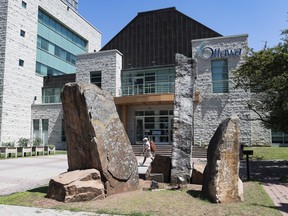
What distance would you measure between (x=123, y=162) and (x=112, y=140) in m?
0.71

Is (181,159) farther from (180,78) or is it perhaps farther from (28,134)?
(28,134)

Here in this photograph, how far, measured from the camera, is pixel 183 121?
932 cm

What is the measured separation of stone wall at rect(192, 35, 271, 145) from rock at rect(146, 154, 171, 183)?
15.9m

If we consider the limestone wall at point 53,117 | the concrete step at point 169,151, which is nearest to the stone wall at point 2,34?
the limestone wall at point 53,117

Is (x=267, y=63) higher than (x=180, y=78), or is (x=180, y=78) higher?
(x=267, y=63)

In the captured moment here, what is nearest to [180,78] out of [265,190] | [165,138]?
[265,190]

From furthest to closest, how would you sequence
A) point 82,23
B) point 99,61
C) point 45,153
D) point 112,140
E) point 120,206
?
point 82,23, point 99,61, point 45,153, point 112,140, point 120,206

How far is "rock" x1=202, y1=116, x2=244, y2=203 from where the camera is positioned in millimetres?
6559

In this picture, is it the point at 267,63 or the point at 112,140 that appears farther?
the point at 267,63

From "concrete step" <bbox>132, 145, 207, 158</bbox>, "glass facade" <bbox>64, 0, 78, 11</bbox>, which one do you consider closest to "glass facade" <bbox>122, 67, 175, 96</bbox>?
"concrete step" <bbox>132, 145, 207, 158</bbox>

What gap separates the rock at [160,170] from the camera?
957 cm

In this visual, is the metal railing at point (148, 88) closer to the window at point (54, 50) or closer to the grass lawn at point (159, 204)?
the window at point (54, 50)

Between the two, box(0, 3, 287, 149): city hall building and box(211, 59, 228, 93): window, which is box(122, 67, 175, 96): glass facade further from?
box(211, 59, 228, 93): window

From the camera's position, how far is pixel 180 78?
9.95m
